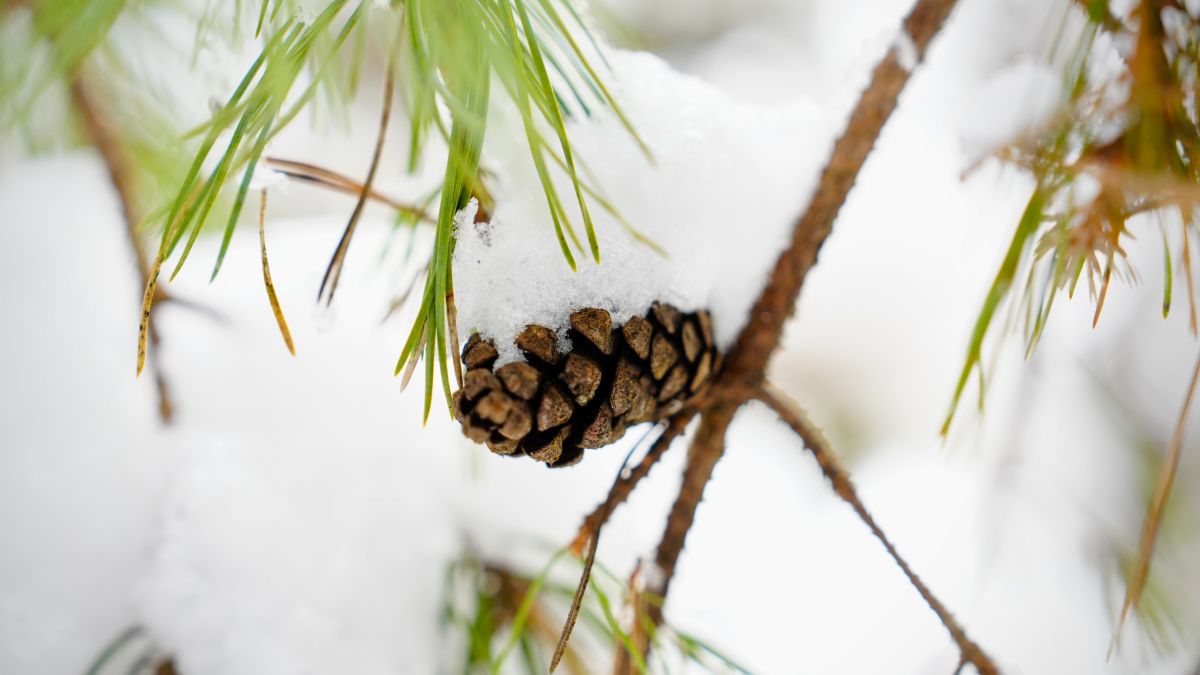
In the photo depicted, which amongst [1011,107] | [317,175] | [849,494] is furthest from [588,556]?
[1011,107]

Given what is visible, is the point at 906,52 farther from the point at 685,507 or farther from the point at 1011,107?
the point at 685,507

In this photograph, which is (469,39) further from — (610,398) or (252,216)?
(252,216)

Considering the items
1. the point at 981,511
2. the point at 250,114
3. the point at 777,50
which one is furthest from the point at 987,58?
the point at 777,50

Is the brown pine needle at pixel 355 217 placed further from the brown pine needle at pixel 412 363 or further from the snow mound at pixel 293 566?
the snow mound at pixel 293 566

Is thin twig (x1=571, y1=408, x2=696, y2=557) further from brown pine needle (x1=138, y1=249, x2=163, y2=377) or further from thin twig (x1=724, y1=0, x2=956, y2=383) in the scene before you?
brown pine needle (x1=138, y1=249, x2=163, y2=377)

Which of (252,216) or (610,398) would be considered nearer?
(610,398)

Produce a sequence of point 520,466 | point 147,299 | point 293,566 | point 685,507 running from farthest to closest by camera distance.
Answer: point 520,466, point 293,566, point 685,507, point 147,299

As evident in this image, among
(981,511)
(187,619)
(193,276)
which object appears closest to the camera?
(187,619)

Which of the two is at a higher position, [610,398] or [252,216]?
[252,216]
